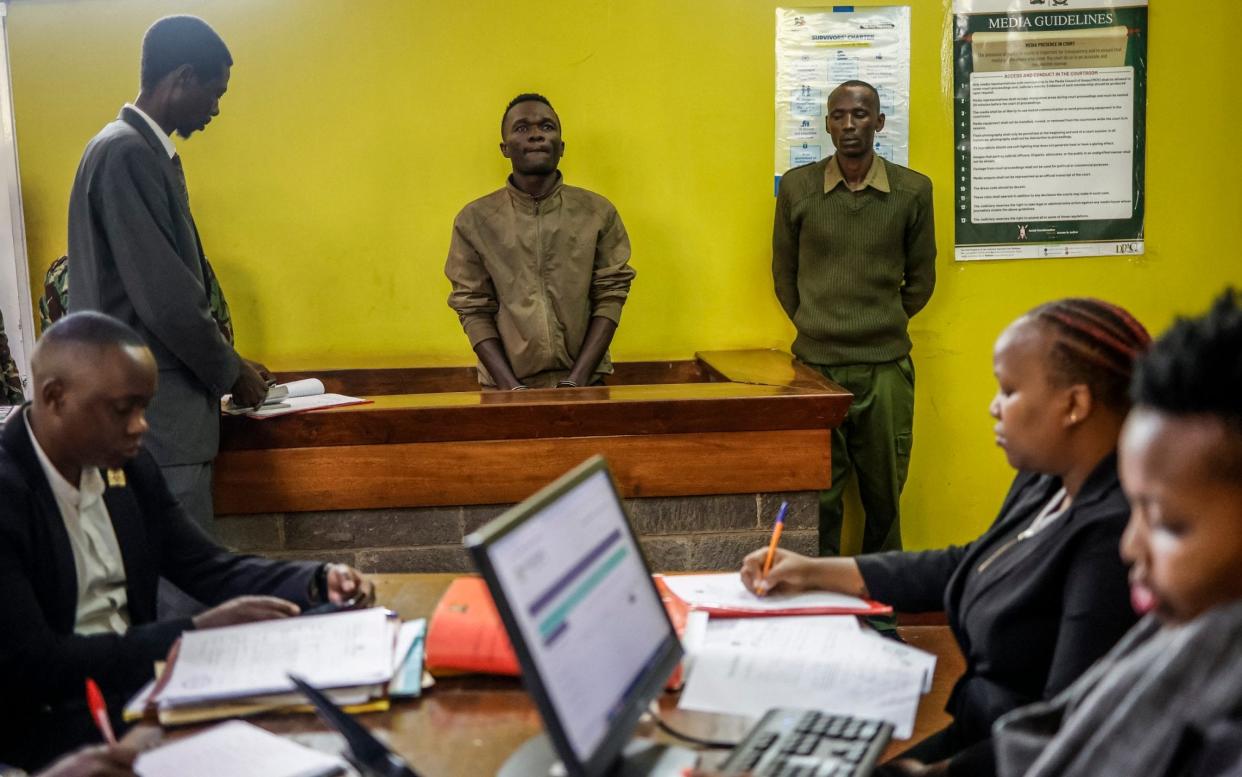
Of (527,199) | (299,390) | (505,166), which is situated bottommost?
(299,390)

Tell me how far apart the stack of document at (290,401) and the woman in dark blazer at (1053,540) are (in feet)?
5.72

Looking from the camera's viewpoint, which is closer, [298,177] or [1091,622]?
[1091,622]

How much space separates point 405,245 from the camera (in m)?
4.13

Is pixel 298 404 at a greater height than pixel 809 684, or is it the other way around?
pixel 298 404

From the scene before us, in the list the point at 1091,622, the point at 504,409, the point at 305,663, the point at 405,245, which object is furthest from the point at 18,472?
the point at 405,245

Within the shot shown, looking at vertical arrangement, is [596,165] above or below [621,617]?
above

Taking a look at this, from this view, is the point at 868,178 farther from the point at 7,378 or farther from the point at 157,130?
the point at 7,378

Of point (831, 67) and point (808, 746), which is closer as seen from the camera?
point (808, 746)

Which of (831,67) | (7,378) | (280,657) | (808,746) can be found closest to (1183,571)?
(808,746)

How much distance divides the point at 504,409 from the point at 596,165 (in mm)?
1626

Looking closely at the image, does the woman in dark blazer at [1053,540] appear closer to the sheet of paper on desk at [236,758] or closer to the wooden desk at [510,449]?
the sheet of paper on desk at [236,758]

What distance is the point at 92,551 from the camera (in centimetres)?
181

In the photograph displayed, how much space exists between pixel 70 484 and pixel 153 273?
2.78ft

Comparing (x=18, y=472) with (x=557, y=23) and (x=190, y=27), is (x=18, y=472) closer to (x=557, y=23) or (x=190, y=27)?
(x=190, y=27)
